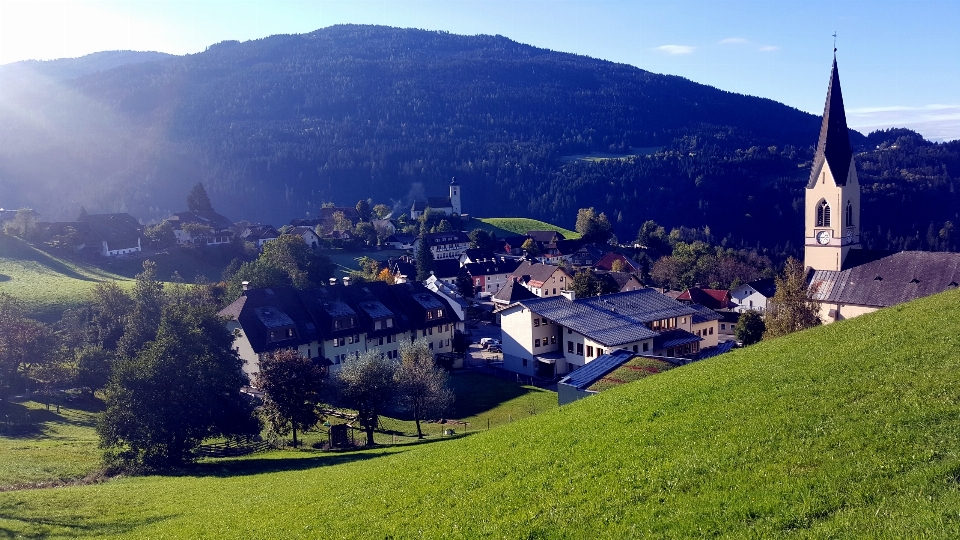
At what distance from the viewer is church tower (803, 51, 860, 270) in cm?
5466

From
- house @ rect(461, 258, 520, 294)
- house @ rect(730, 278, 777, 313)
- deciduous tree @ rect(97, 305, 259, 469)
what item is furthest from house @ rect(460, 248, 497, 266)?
deciduous tree @ rect(97, 305, 259, 469)

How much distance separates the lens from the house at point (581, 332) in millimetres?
52188

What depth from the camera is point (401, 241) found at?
401ft

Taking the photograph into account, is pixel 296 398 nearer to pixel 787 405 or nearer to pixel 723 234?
pixel 787 405

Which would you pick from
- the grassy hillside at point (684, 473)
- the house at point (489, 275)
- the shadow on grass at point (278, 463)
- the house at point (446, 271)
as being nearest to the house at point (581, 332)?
the shadow on grass at point (278, 463)

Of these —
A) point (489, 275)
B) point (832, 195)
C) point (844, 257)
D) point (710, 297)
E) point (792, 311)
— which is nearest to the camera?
point (792, 311)

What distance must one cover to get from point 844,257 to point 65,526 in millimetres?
53790

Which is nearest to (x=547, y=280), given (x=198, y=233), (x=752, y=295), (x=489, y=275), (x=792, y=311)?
(x=489, y=275)

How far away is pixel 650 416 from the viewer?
17.5 m

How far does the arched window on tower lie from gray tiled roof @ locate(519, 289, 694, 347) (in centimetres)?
1256

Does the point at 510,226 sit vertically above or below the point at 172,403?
above

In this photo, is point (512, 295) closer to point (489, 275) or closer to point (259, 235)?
point (489, 275)

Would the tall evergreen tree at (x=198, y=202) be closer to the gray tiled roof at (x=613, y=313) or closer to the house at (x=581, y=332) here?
the house at (x=581, y=332)

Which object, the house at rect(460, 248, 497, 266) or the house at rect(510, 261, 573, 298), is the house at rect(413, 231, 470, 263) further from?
the house at rect(510, 261, 573, 298)
